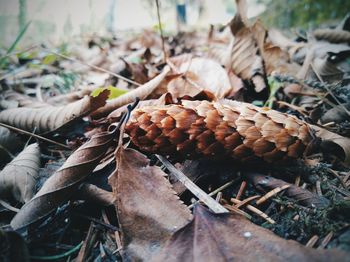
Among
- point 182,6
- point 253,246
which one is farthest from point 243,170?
point 182,6

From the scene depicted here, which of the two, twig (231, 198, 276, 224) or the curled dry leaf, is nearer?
twig (231, 198, 276, 224)

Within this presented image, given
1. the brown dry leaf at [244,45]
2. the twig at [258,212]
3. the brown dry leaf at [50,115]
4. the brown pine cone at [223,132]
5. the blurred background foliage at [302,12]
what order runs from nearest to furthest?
1. the twig at [258,212]
2. the brown pine cone at [223,132]
3. the brown dry leaf at [50,115]
4. the brown dry leaf at [244,45]
5. the blurred background foliage at [302,12]

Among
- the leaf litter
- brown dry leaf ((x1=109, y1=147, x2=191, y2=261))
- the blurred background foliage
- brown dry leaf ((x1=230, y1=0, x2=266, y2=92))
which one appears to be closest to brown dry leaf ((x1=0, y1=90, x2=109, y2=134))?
the leaf litter

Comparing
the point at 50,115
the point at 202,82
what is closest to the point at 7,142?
the point at 50,115

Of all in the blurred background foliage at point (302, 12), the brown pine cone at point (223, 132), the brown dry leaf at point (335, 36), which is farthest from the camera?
the blurred background foliage at point (302, 12)

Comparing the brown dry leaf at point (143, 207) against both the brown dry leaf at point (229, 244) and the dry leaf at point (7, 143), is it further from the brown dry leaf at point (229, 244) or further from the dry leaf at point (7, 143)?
the dry leaf at point (7, 143)

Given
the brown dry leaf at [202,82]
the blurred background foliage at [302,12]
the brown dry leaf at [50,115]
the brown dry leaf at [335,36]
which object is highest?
the blurred background foliage at [302,12]

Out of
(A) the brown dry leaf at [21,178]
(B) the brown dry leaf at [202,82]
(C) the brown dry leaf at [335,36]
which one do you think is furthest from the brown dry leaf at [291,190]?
(C) the brown dry leaf at [335,36]

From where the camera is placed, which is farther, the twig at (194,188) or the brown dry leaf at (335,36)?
the brown dry leaf at (335,36)

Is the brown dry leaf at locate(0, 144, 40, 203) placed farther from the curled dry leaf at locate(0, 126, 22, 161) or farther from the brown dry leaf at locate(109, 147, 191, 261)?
the brown dry leaf at locate(109, 147, 191, 261)
